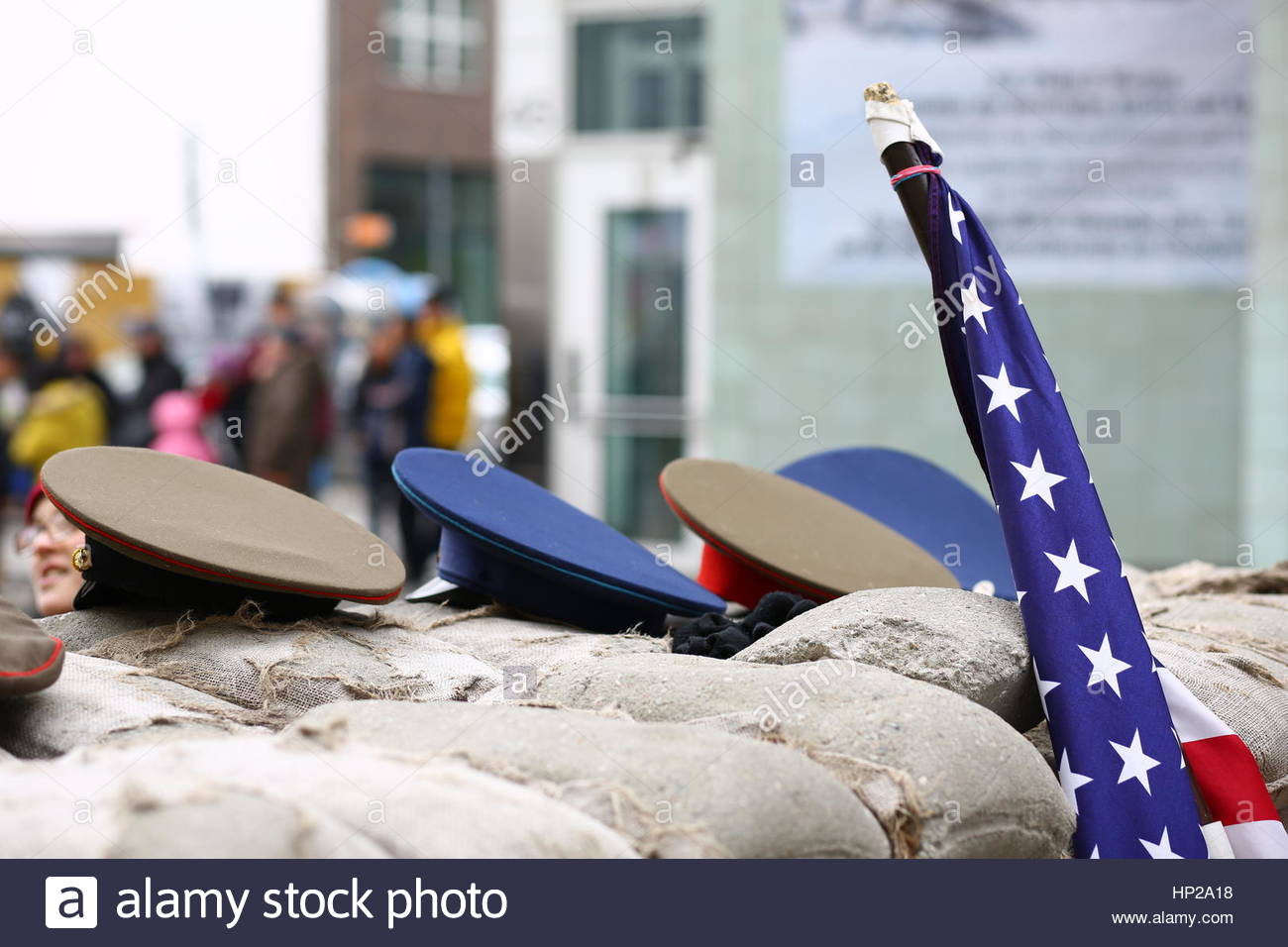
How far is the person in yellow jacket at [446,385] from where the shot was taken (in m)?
7.62

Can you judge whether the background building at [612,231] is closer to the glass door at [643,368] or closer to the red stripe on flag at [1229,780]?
the glass door at [643,368]

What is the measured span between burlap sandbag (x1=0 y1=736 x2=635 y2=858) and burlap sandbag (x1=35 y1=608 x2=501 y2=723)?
0.54 m

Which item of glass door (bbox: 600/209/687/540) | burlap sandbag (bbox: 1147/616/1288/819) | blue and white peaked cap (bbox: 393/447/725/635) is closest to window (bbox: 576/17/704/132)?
glass door (bbox: 600/209/687/540)

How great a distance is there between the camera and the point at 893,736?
6.47ft

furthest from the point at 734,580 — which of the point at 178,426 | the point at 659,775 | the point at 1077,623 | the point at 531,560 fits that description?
the point at 178,426

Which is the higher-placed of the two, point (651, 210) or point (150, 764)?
point (651, 210)

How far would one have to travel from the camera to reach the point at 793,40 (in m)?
8.05

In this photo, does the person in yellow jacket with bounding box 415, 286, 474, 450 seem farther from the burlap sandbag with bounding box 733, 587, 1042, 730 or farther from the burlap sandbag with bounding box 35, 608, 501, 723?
the burlap sandbag with bounding box 733, 587, 1042, 730

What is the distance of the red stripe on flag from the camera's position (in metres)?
2.21

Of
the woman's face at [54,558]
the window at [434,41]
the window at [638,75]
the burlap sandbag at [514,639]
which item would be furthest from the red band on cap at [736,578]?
the window at [434,41]
